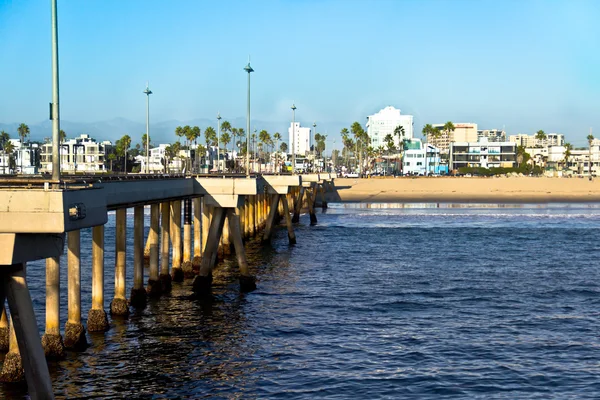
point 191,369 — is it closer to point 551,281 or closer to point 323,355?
point 323,355

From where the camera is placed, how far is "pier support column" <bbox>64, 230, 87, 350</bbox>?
20719 millimetres

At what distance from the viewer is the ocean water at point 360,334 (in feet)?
60.9

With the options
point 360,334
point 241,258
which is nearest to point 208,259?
point 241,258

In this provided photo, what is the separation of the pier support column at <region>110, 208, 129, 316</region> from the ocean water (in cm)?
44

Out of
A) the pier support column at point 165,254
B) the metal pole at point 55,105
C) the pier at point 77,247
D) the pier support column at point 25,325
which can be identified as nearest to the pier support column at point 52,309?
the pier at point 77,247

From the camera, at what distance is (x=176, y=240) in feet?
109

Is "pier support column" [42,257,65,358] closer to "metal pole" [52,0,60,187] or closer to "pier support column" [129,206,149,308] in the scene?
"metal pole" [52,0,60,187]

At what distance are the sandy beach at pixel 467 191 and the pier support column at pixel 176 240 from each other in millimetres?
71539

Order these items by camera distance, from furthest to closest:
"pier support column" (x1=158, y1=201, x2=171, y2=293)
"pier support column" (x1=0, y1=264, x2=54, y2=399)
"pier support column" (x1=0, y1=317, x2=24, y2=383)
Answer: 1. "pier support column" (x1=158, y1=201, x2=171, y2=293)
2. "pier support column" (x1=0, y1=317, x2=24, y2=383)
3. "pier support column" (x1=0, y1=264, x2=54, y2=399)

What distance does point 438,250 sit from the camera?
155 feet

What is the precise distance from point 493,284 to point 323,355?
1415cm

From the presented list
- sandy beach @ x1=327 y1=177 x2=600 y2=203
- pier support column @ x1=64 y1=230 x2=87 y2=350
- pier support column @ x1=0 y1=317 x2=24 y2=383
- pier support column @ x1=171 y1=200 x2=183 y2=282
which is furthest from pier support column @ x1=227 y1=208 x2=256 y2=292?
sandy beach @ x1=327 y1=177 x2=600 y2=203

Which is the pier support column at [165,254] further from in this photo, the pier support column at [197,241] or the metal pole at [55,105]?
the metal pole at [55,105]

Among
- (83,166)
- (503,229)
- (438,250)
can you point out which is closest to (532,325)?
(438,250)
